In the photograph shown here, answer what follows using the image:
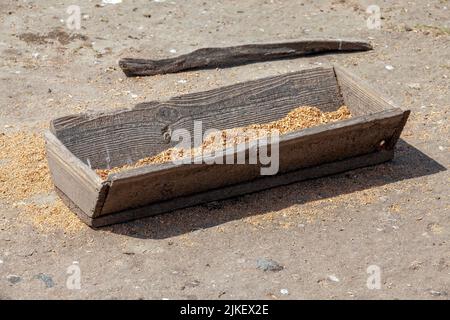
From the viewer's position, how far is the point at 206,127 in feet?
25.0

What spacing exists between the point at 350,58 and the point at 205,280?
400 centimetres

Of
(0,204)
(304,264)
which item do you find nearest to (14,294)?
(0,204)

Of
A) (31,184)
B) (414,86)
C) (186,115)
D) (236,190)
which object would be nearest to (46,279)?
(31,184)

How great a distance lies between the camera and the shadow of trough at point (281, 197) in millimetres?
6613

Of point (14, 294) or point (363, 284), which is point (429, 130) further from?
point (14, 294)

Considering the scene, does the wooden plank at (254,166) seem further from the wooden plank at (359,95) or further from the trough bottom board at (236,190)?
the wooden plank at (359,95)

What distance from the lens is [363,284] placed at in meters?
6.07

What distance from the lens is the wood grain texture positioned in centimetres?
880

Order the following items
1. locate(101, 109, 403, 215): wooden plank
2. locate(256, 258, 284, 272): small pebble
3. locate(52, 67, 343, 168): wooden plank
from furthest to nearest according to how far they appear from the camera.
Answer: locate(52, 67, 343, 168): wooden plank → locate(101, 109, 403, 215): wooden plank → locate(256, 258, 284, 272): small pebble

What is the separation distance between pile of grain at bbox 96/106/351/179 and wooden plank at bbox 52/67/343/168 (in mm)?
84

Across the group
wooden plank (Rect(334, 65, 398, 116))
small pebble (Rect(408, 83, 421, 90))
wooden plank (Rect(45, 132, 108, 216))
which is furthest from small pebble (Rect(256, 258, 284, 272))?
small pebble (Rect(408, 83, 421, 90))

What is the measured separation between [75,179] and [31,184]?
2.63 feet

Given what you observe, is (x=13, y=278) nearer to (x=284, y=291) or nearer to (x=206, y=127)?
(x=284, y=291)

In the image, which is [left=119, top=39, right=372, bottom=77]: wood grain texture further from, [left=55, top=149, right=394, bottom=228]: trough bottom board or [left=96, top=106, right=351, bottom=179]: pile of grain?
[left=55, top=149, right=394, bottom=228]: trough bottom board
